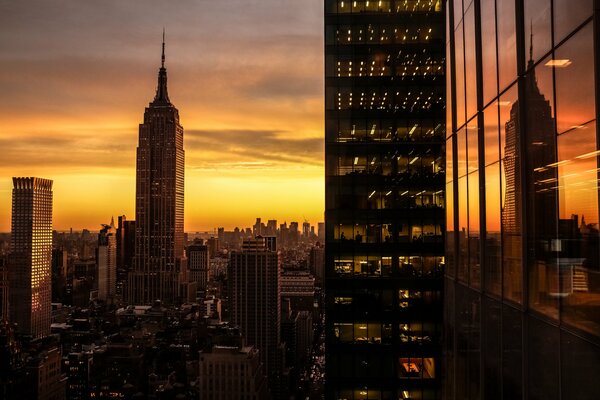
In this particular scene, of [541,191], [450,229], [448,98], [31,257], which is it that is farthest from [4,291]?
[541,191]

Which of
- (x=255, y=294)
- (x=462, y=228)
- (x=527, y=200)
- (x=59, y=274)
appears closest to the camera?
(x=527, y=200)

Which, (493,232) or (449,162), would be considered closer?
(493,232)

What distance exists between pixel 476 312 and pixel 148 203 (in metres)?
185

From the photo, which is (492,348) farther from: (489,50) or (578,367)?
(489,50)

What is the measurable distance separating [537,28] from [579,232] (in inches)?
74.8

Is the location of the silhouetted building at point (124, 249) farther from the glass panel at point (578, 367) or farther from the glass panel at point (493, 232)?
the glass panel at point (578, 367)

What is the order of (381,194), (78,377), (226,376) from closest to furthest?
(381,194) → (226,376) → (78,377)

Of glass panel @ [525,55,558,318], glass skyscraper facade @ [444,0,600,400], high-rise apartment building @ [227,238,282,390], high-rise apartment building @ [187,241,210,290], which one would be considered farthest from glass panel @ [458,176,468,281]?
high-rise apartment building @ [187,241,210,290]

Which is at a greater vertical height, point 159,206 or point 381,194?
point 159,206

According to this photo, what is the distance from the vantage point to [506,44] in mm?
5547

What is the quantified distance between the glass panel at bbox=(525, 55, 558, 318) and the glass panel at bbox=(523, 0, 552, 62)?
6.1 inches

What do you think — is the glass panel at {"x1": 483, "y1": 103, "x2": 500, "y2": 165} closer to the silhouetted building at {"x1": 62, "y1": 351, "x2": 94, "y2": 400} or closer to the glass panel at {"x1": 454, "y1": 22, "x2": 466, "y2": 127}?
the glass panel at {"x1": 454, "y1": 22, "x2": 466, "y2": 127}

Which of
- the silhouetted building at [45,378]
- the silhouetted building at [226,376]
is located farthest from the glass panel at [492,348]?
the silhouetted building at [45,378]

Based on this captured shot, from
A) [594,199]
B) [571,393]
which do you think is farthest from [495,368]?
[594,199]
